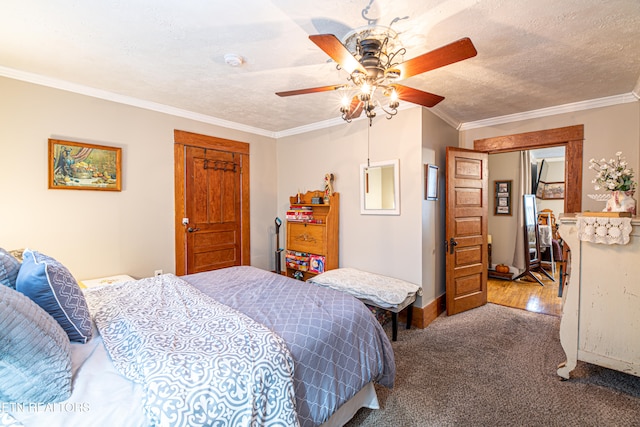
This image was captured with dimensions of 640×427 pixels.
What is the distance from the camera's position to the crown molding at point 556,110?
9.50 feet

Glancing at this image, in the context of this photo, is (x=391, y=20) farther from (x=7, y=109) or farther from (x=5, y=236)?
(x=5, y=236)

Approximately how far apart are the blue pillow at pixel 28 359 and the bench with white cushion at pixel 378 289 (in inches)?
91.7

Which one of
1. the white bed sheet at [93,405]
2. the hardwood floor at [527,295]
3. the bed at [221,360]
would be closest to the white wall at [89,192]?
the bed at [221,360]

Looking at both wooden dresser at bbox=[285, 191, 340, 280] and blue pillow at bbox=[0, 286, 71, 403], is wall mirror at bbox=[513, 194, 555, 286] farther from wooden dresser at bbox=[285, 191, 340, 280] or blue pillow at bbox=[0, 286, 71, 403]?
blue pillow at bbox=[0, 286, 71, 403]

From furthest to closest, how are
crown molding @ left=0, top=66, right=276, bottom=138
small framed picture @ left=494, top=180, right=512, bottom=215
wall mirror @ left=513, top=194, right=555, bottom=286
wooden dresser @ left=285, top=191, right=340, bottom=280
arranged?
small framed picture @ left=494, top=180, right=512, bottom=215 < wall mirror @ left=513, top=194, right=555, bottom=286 < wooden dresser @ left=285, top=191, right=340, bottom=280 < crown molding @ left=0, top=66, right=276, bottom=138

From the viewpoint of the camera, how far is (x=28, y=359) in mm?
904

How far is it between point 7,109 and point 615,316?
4984 mm

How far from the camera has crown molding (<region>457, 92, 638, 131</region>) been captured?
114 inches

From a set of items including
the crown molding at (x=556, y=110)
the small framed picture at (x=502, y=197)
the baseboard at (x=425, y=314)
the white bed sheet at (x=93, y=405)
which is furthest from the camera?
the small framed picture at (x=502, y=197)

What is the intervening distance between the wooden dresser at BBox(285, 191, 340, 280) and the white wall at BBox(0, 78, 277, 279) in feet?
4.87

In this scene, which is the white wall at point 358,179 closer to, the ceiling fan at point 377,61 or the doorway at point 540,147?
the ceiling fan at point 377,61

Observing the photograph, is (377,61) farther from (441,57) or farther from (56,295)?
(56,295)

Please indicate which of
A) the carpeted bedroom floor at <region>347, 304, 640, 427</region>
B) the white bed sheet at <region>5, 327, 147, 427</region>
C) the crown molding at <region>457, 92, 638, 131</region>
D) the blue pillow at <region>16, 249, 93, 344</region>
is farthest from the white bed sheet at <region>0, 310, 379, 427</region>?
the crown molding at <region>457, 92, 638, 131</region>

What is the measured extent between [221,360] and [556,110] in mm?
4109
